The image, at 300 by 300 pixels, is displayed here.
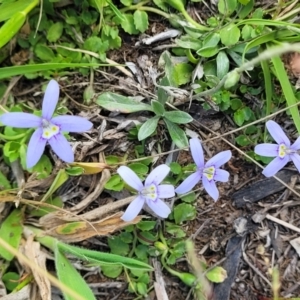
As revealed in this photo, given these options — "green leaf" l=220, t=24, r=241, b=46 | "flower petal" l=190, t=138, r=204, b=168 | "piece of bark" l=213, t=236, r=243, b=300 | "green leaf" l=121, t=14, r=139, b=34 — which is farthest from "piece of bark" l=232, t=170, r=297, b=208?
"green leaf" l=121, t=14, r=139, b=34

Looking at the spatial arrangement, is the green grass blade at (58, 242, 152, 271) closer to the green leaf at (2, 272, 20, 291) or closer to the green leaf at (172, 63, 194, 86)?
the green leaf at (2, 272, 20, 291)

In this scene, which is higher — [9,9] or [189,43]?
[9,9]

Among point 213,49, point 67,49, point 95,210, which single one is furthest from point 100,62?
point 95,210

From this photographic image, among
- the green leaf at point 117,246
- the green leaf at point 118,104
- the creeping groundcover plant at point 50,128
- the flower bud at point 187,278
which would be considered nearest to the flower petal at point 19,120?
the creeping groundcover plant at point 50,128

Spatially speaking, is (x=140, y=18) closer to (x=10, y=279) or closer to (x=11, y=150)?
(x=11, y=150)

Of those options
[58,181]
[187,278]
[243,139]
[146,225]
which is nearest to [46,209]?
[58,181]
